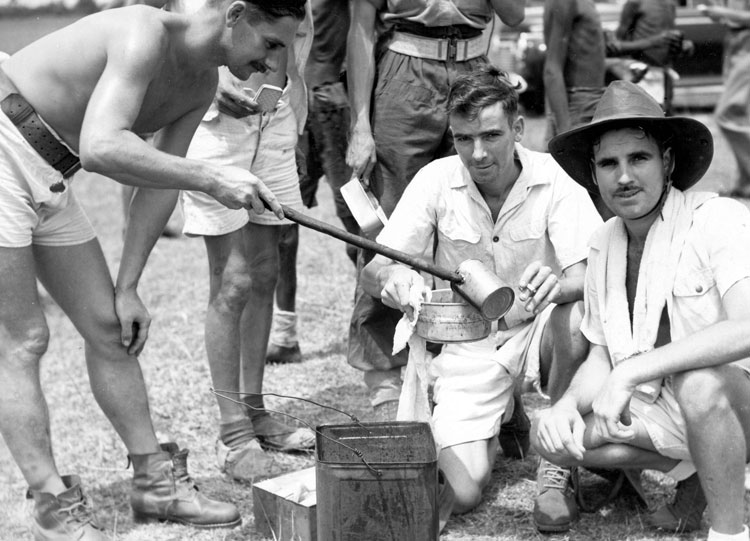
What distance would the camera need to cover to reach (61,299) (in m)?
3.75

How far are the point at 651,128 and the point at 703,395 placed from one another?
2.94ft

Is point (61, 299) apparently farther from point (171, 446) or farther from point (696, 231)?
point (696, 231)

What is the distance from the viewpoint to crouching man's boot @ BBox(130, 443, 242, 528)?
3.82 meters

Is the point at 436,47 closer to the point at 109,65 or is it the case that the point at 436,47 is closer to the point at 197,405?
the point at 109,65

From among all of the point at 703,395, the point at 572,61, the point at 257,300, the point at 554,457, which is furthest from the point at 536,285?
the point at 572,61

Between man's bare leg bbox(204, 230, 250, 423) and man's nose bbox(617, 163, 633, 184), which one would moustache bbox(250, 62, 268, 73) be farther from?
man's nose bbox(617, 163, 633, 184)

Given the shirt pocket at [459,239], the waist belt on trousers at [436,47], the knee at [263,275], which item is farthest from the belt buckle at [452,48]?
the knee at [263,275]

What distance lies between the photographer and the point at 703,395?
10.7ft

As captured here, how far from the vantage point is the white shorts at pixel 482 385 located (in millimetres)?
4000

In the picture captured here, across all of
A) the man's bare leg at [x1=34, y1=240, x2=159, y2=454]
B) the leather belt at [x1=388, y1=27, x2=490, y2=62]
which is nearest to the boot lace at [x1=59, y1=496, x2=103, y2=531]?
the man's bare leg at [x1=34, y1=240, x2=159, y2=454]

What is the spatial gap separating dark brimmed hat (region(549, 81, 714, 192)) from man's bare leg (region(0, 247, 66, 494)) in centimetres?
184

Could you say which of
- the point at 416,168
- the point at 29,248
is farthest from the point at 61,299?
the point at 416,168

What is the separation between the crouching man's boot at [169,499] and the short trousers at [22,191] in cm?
92

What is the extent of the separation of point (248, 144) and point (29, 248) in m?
1.20
